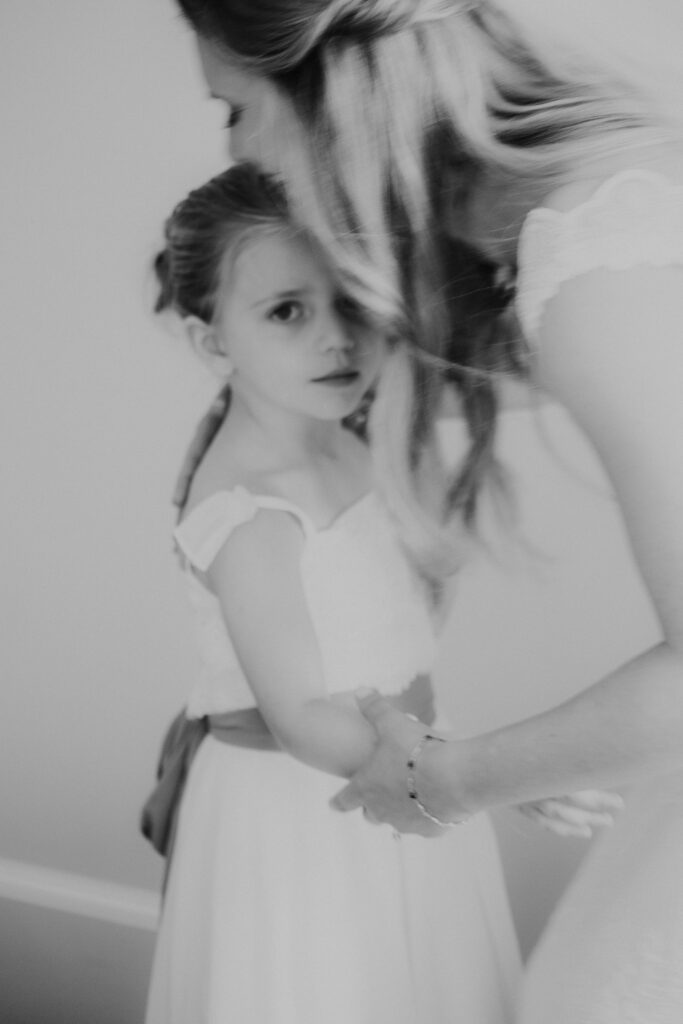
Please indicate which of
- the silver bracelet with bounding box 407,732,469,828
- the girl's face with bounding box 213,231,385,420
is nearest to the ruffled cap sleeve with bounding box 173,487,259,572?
the girl's face with bounding box 213,231,385,420

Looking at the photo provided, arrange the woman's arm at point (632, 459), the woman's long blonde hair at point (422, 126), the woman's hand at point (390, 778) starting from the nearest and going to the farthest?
the woman's arm at point (632, 459) → the woman's long blonde hair at point (422, 126) → the woman's hand at point (390, 778)

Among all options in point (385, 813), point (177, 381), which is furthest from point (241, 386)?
point (385, 813)

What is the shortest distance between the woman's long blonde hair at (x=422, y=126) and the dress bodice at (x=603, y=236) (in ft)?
0.15

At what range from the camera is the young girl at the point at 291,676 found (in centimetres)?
86

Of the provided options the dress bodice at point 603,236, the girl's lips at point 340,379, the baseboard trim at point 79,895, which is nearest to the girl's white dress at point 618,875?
the dress bodice at point 603,236

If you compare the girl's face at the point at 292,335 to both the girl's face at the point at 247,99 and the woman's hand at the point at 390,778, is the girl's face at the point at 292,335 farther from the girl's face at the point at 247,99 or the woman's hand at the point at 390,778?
the woman's hand at the point at 390,778

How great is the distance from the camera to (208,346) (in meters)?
1.01

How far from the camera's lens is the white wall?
3.59 ft

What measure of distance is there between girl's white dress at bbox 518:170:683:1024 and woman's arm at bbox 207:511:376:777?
0.21 m

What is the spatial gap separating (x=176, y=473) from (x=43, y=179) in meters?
0.39

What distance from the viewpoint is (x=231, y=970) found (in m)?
0.90

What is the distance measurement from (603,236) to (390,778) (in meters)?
0.45

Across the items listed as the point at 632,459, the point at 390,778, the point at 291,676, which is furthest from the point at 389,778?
the point at 632,459

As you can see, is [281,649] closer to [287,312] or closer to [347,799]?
[347,799]
